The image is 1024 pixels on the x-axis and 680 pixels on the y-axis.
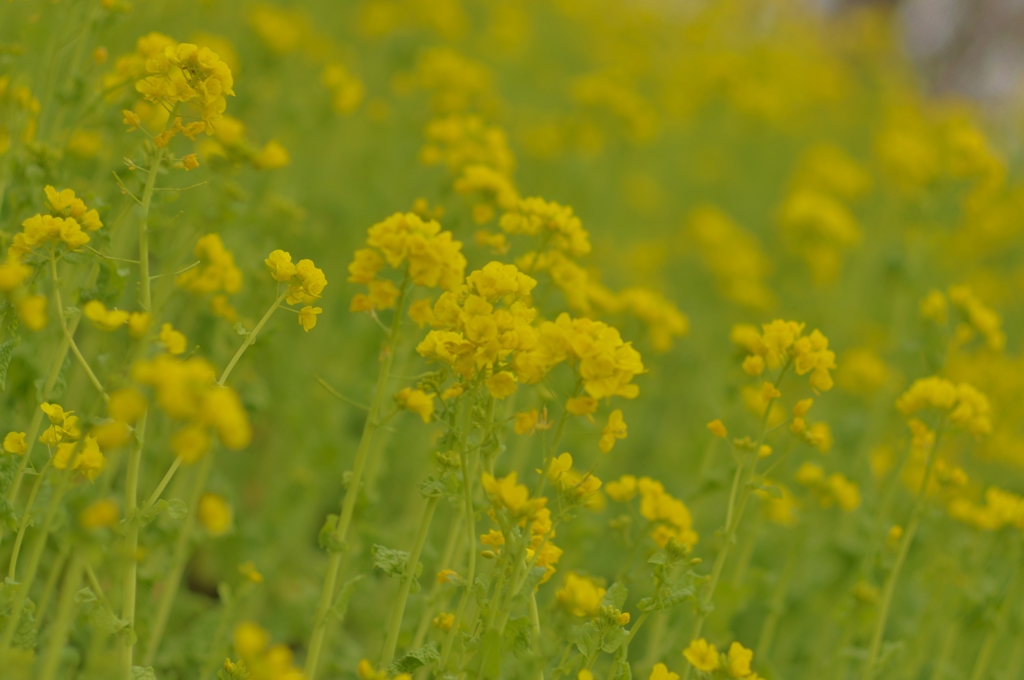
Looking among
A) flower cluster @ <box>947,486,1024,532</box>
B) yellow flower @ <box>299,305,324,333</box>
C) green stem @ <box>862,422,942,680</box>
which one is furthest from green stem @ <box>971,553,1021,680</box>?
yellow flower @ <box>299,305,324,333</box>

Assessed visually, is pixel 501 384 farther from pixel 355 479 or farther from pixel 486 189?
pixel 486 189

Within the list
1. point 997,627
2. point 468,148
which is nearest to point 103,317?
point 468,148

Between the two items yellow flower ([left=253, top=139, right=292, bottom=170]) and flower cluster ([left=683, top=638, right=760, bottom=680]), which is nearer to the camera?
flower cluster ([left=683, top=638, right=760, bottom=680])

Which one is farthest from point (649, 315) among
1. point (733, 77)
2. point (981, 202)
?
point (733, 77)

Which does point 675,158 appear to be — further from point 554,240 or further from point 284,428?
point 554,240

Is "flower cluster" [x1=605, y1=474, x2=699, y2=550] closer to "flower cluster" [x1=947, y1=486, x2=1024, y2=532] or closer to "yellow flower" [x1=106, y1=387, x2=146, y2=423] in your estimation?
"flower cluster" [x1=947, y1=486, x2=1024, y2=532]

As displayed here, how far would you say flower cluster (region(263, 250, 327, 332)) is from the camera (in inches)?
83.1

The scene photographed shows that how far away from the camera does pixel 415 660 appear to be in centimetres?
219

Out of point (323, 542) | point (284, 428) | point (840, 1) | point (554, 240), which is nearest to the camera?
point (323, 542)

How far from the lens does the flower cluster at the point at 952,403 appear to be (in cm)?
280

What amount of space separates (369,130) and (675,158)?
3802mm

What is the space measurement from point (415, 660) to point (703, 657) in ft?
2.07

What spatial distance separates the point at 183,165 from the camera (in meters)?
2.27

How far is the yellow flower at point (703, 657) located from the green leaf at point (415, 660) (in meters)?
0.55
